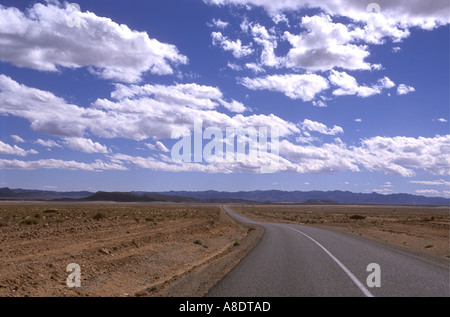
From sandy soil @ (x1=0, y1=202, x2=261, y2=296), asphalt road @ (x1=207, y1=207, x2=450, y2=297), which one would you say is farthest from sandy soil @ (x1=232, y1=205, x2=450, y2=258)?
sandy soil @ (x1=0, y1=202, x2=261, y2=296)

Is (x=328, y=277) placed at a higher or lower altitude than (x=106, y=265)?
higher

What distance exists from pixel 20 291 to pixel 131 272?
4.19 meters

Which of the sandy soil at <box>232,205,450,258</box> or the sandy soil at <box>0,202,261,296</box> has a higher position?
the sandy soil at <box>0,202,261,296</box>

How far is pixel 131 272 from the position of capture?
14203 millimetres

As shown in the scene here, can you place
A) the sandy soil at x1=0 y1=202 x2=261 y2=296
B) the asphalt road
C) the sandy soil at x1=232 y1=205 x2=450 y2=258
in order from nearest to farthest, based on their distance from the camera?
1. the asphalt road
2. the sandy soil at x1=0 y1=202 x2=261 y2=296
3. the sandy soil at x1=232 y1=205 x2=450 y2=258

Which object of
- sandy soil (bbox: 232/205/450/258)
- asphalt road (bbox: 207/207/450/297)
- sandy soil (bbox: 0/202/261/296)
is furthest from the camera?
sandy soil (bbox: 232/205/450/258)

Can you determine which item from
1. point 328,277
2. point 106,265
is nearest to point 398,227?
point 328,277

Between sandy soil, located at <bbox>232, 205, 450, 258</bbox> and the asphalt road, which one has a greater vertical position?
the asphalt road

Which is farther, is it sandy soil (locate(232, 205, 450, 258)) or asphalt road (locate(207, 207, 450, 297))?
sandy soil (locate(232, 205, 450, 258))

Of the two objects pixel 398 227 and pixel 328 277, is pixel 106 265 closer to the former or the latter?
pixel 328 277

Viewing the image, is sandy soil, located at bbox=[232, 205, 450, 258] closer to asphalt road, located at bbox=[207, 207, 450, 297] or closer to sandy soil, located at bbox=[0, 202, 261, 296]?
asphalt road, located at bbox=[207, 207, 450, 297]

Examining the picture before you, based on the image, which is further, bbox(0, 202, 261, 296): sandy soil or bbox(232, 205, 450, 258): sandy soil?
bbox(232, 205, 450, 258): sandy soil
